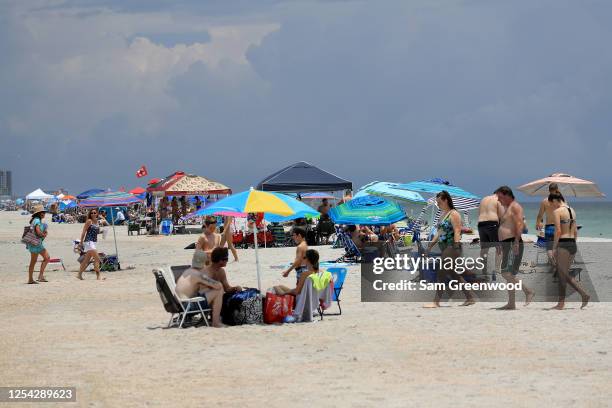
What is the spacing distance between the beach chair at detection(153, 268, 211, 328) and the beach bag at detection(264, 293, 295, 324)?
670 millimetres

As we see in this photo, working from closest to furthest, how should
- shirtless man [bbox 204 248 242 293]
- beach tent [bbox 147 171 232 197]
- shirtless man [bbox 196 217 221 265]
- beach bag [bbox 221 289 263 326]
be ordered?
shirtless man [bbox 204 248 242 293], beach bag [bbox 221 289 263 326], shirtless man [bbox 196 217 221 265], beach tent [bbox 147 171 232 197]

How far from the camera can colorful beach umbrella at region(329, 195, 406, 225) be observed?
1678 centimetres

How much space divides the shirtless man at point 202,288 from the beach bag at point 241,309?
0.42 feet

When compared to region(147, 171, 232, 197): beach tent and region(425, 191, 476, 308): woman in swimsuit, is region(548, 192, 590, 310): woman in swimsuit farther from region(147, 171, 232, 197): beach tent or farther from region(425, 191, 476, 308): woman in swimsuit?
region(147, 171, 232, 197): beach tent

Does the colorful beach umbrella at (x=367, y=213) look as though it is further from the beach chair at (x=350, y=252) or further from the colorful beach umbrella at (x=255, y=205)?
the colorful beach umbrella at (x=255, y=205)

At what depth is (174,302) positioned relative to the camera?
974 cm

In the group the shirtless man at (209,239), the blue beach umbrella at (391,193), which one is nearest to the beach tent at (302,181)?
the blue beach umbrella at (391,193)

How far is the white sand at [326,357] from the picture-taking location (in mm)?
6367

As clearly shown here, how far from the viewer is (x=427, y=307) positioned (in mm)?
11117

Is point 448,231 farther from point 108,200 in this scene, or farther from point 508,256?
point 108,200

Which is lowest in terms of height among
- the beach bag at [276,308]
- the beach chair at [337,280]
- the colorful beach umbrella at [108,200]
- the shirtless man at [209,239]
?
the beach bag at [276,308]

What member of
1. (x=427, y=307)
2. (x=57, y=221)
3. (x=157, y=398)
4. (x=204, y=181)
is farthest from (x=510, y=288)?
(x=57, y=221)

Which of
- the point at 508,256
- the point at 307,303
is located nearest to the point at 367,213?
the point at 508,256

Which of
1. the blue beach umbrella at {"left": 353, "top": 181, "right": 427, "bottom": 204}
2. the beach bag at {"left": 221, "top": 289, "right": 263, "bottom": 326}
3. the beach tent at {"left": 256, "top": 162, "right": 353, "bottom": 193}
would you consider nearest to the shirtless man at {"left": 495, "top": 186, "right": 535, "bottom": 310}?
the beach bag at {"left": 221, "top": 289, "right": 263, "bottom": 326}
